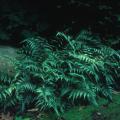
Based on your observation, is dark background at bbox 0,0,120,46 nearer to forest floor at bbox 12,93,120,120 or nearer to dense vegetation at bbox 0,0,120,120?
dense vegetation at bbox 0,0,120,120

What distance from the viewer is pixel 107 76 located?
7.36 m

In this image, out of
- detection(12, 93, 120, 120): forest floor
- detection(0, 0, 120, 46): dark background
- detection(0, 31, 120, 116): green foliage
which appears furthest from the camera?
detection(0, 0, 120, 46): dark background


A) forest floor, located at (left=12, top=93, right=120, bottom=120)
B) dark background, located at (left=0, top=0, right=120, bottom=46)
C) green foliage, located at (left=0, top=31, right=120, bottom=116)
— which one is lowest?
forest floor, located at (left=12, top=93, right=120, bottom=120)

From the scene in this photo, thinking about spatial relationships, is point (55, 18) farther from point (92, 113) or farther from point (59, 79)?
point (92, 113)

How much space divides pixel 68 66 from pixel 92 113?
1109 millimetres

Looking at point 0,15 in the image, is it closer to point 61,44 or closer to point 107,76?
point 61,44

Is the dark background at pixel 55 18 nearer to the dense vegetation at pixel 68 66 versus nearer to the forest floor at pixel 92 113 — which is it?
the dense vegetation at pixel 68 66

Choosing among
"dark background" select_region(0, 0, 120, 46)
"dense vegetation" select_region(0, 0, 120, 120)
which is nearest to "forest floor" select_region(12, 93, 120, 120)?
"dense vegetation" select_region(0, 0, 120, 120)

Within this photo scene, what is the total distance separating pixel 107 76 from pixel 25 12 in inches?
124

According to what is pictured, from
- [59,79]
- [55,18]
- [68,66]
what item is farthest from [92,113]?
[55,18]

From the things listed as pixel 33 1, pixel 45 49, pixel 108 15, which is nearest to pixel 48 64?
pixel 45 49

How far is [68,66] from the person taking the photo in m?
7.28

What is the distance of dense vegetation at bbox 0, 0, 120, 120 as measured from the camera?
7.01m

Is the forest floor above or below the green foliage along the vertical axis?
below
